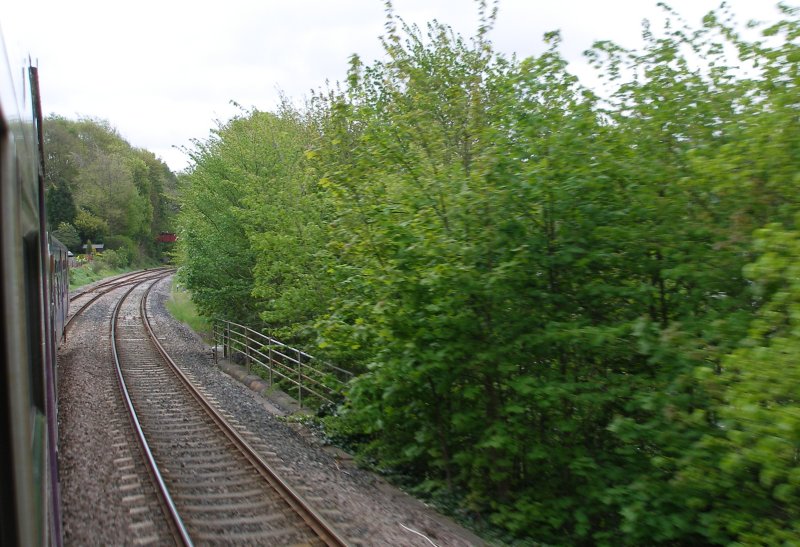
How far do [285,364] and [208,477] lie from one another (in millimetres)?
6649

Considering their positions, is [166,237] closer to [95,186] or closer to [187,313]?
[95,186]

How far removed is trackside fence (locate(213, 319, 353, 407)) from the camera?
11.7 meters

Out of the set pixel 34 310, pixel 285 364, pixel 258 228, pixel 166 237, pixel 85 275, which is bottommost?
pixel 285 364

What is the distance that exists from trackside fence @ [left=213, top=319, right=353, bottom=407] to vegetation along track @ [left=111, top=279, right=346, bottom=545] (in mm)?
1722

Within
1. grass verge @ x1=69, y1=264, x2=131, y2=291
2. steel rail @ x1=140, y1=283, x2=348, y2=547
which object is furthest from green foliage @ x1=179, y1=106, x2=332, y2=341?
grass verge @ x1=69, y1=264, x2=131, y2=291

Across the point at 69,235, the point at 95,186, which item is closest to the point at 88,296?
the point at 69,235

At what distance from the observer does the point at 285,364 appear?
49.3 feet

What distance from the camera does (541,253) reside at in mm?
6941

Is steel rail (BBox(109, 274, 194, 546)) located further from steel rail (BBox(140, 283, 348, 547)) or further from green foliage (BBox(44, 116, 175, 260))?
green foliage (BBox(44, 116, 175, 260))

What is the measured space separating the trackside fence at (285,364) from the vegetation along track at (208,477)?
1.72m

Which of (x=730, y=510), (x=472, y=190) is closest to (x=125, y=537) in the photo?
(x=472, y=190)

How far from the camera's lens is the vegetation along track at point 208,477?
21.8ft

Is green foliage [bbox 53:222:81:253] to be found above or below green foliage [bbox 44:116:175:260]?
below

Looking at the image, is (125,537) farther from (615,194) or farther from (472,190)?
(615,194)
